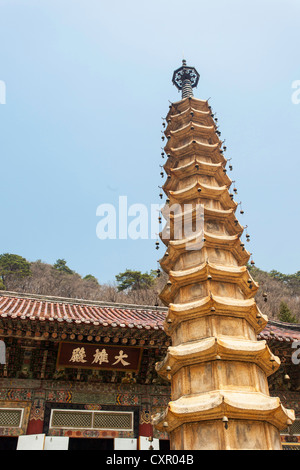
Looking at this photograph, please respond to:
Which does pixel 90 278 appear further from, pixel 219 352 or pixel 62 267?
pixel 219 352

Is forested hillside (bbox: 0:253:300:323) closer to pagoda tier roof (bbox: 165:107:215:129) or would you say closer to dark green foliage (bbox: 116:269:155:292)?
dark green foliage (bbox: 116:269:155:292)

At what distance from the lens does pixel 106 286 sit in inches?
1725

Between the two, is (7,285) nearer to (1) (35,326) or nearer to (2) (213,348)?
(1) (35,326)

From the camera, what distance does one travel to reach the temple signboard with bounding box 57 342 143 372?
8047 millimetres

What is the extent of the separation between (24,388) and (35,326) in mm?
1768

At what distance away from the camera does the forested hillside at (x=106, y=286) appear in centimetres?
3735

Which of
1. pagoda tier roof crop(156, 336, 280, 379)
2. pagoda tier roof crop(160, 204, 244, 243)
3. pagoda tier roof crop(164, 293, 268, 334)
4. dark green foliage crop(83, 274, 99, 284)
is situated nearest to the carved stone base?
pagoda tier roof crop(156, 336, 280, 379)

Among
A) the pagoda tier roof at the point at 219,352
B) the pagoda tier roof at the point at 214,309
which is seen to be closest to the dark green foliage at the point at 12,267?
the pagoda tier roof at the point at 214,309

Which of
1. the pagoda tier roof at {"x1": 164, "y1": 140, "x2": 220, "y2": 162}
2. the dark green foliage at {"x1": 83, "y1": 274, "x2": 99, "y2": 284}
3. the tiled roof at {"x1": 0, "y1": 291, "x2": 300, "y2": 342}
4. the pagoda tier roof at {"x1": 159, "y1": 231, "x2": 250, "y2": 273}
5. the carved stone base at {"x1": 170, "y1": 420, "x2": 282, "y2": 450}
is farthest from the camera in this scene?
the dark green foliage at {"x1": 83, "y1": 274, "x2": 99, "y2": 284}

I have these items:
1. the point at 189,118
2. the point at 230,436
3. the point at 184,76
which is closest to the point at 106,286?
the point at 184,76

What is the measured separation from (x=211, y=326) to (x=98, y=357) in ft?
14.6

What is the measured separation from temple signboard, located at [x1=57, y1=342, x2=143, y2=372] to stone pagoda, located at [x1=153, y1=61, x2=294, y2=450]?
11.0 ft
